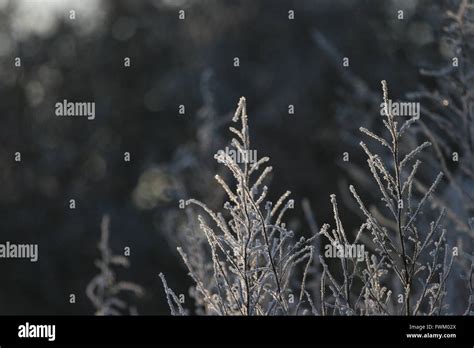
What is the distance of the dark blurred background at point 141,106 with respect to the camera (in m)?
23.0

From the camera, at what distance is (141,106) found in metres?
27.3

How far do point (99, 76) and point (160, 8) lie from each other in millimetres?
2565

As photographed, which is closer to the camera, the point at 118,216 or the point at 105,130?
the point at 118,216

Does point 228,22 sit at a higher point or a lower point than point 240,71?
higher

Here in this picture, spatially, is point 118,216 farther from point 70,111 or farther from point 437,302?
point 437,302

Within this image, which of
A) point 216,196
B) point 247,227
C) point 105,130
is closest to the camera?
point 247,227

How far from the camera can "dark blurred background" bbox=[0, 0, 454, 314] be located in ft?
75.6

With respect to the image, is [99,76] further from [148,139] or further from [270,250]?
[270,250]

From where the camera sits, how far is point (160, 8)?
27328 mm

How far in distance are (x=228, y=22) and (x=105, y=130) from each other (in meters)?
4.50
